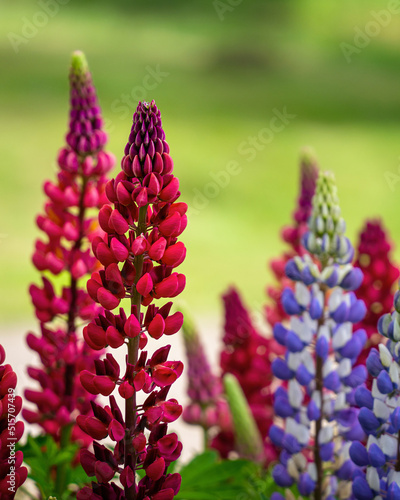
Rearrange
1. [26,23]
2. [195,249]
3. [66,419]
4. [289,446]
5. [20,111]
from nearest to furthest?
[289,446] → [66,419] → [195,249] → [20,111] → [26,23]

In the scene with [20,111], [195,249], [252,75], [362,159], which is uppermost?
[252,75]

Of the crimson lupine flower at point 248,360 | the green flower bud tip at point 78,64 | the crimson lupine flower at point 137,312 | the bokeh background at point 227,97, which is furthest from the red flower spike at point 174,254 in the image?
the bokeh background at point 227,97

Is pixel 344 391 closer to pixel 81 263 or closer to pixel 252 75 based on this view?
pixel 81 263

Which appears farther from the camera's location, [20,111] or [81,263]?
[20,111]

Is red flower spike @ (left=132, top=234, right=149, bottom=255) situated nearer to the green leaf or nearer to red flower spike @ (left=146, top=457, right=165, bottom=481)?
red flower spike @ (left=146, top=457, right=165, bottom=481)

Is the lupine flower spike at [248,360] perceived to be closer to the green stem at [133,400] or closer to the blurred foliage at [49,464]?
the blurred foliage at [49,464]

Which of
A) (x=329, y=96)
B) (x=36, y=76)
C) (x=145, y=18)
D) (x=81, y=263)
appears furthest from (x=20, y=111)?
(x=81, y=263)

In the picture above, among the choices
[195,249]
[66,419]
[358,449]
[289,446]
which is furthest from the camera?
[195,249]

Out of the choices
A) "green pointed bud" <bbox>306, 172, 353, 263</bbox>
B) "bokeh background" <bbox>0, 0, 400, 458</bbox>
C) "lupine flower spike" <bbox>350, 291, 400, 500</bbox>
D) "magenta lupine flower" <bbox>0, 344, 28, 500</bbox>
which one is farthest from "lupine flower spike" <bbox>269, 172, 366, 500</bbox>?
"bokeh background" <bbox>0, 0, 400, 458</bbox>
